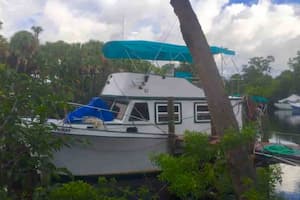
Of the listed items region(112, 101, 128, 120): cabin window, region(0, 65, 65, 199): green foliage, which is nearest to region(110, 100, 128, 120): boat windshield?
region(112, 101, 128, 120): cabin window

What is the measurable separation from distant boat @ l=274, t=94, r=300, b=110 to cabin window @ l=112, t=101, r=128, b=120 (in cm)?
8067

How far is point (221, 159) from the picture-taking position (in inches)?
210

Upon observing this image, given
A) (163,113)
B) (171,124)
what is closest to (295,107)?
(163,113)

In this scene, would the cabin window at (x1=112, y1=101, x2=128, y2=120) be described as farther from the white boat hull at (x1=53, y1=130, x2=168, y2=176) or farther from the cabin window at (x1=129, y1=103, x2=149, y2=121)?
the white boat hull at (x1=53, y1=130, x2=168, y2=176)

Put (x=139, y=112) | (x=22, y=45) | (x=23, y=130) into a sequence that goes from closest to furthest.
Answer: (x=23, y=130)
(x=139, y=112)
(x=22, y=45)

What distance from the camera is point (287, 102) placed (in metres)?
92.0

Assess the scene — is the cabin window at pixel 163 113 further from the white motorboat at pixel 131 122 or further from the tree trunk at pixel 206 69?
the tree trunk at pixel 206 69

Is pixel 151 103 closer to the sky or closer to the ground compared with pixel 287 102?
closer to the ground

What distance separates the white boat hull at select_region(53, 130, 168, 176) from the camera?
44.6 feet

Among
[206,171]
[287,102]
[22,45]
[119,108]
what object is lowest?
[206,171]

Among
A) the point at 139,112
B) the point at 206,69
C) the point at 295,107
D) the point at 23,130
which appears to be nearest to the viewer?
the point at 23,130

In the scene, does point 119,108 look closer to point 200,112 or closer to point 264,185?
point 200,112

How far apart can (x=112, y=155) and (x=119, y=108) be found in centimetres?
175

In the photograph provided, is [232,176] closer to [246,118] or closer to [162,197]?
[162,197]
